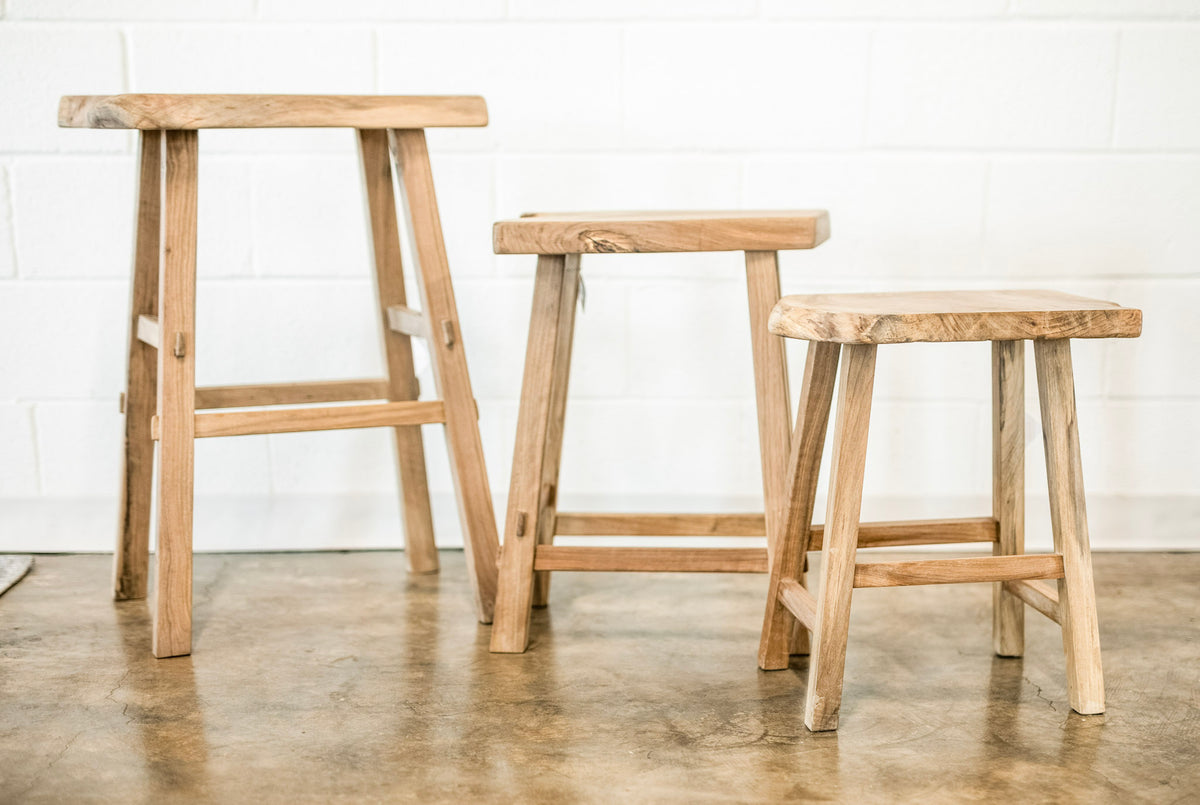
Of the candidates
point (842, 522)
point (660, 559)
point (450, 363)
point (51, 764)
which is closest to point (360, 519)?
point (450, 363)

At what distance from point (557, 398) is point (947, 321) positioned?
71cm

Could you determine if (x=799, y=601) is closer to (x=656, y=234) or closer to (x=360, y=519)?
(x=656, y=234)

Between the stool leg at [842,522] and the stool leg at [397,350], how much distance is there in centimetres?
98

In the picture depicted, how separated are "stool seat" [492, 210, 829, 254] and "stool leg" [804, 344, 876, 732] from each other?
0.86 ft

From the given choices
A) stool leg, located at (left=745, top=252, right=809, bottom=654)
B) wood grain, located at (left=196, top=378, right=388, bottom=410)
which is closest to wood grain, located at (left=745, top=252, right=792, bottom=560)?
stool leg, located at (left=745, top=252, right=809, bottom=654)

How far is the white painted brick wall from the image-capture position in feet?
7.65

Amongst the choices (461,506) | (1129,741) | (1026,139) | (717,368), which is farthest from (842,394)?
(1026,139)

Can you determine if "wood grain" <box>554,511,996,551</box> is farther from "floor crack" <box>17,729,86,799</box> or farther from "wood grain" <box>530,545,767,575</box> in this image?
"floor crack" <box>17,729,86,799</box>

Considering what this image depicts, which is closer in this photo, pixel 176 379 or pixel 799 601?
pixel 799 601

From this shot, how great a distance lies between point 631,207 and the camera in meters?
2.40

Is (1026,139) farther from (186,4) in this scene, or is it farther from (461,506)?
(186,4)

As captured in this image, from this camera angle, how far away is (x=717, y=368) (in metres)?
2.45

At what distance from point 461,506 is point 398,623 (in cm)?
24

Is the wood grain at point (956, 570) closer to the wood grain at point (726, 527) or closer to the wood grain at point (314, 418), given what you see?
the wood grain at point (726, 527)
